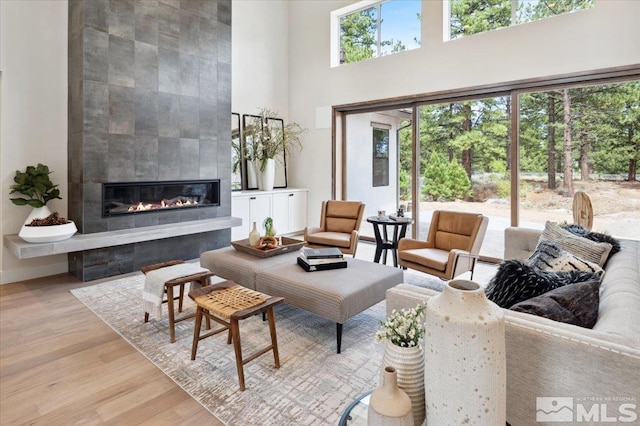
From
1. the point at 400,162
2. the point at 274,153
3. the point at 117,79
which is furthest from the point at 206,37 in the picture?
the point at 400,162

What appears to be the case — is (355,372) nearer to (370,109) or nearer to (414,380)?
(414,380)

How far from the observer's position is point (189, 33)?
4.87 m

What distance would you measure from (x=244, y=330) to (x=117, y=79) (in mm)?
3318

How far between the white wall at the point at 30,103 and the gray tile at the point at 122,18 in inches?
24.2

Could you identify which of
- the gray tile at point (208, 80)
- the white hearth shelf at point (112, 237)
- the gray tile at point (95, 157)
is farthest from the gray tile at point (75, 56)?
the white hearth shelf at point (112, 237)

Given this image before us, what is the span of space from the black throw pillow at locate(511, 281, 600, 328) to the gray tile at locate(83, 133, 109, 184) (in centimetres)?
432

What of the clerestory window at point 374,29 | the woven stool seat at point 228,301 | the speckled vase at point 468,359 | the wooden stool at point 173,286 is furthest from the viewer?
the clerestory window at point 374,29

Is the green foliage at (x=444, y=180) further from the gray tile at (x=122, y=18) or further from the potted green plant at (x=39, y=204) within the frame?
the potted green plant at (x=39, y=204)

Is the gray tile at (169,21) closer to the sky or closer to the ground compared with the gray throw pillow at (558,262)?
closer to the sky

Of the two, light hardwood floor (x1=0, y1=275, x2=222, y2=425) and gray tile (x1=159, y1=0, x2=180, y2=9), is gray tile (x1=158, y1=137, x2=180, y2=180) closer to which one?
gray tile (x1=159, y1=0, x2=180, y2=9)

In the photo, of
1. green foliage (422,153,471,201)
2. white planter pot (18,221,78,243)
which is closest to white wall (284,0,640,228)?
green foliage (422,153,471,201)

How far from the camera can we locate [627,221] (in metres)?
4.02

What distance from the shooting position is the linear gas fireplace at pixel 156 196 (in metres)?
4.32

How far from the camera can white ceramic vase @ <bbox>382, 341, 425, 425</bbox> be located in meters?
1.23
